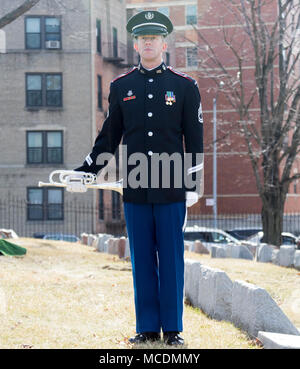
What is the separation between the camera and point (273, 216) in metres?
21.7

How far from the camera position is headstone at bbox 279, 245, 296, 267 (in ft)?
47.5

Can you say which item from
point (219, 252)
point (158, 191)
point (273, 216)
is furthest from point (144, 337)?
point (273, 216)

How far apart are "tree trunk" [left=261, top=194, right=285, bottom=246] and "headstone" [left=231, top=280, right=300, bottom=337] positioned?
52.6ft

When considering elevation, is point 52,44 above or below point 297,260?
above

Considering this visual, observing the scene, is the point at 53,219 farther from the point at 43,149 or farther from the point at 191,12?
the point at 191,12

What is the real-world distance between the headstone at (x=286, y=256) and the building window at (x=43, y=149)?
25.0 m

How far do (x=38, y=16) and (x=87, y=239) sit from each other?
16.9m

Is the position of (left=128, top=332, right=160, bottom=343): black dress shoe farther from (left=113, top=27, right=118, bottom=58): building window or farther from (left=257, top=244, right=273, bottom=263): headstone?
(left=113, top=27, right=118, bottom=58): building window

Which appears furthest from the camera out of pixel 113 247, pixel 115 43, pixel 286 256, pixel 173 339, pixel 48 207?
pixel 115 43

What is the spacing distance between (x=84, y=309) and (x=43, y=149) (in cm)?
3197

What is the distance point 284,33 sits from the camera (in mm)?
20297

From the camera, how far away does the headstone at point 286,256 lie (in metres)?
14.5

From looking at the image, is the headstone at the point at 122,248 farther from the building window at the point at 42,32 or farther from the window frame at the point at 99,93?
the window frame at the point at 99,93
